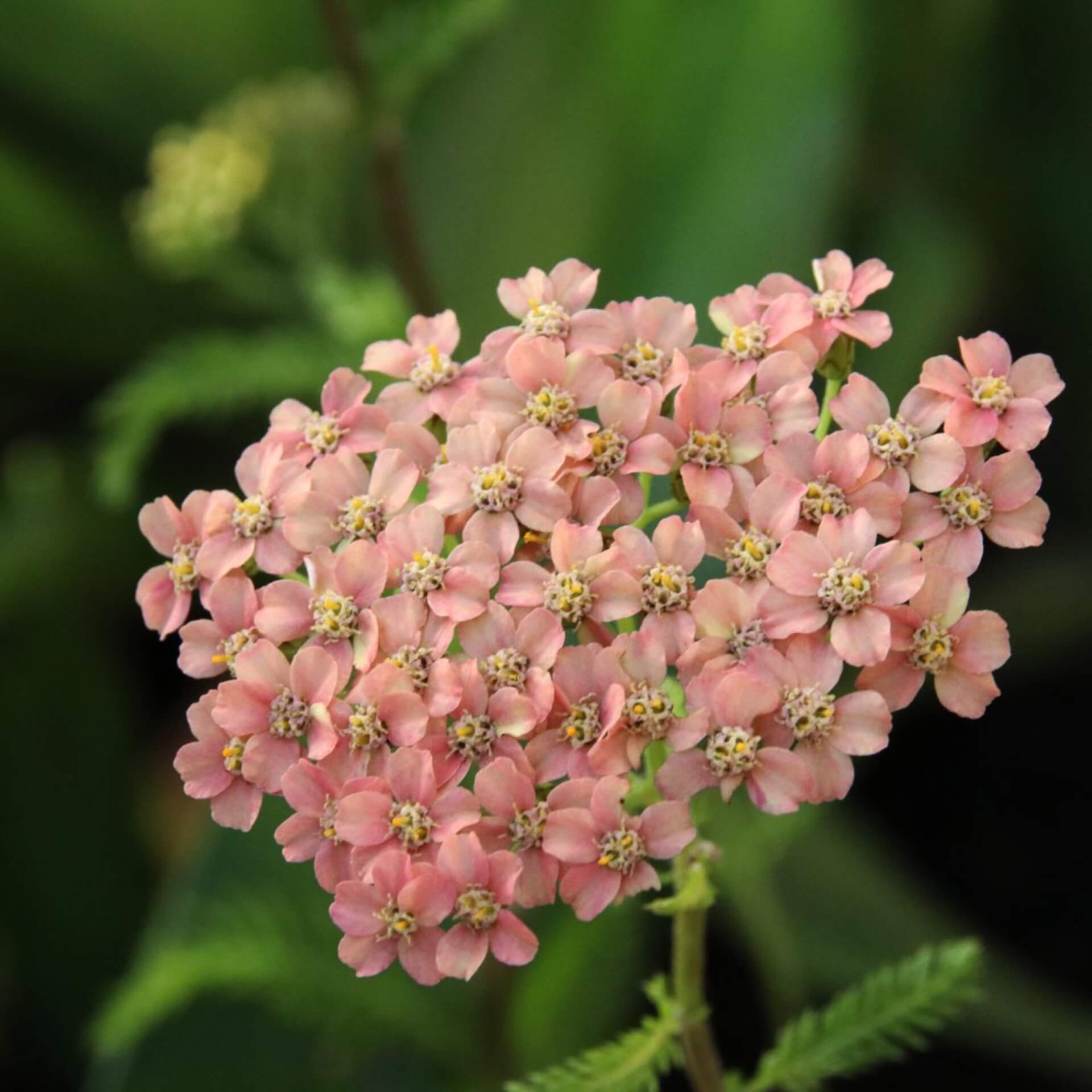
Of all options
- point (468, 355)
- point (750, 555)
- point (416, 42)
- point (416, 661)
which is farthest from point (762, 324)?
point (468, 355)

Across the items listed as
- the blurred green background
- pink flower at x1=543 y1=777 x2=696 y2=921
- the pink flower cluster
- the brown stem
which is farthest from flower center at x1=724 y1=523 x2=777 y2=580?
the brown stem

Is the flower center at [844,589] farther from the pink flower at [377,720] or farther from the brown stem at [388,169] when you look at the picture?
the brown stem at [388,169]

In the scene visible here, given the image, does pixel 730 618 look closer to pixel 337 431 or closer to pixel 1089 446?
pixel 337 431

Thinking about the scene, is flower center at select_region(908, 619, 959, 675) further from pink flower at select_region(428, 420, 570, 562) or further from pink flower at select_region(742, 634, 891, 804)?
pink flower at select_region(428, 420, 570, 562)

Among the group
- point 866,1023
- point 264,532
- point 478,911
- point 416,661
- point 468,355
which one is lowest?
point 866,1023

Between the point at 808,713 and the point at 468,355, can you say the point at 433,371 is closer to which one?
the point at 808,713

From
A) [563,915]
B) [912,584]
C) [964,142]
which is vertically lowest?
[912,584]

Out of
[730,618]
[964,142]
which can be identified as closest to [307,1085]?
[730,618]
